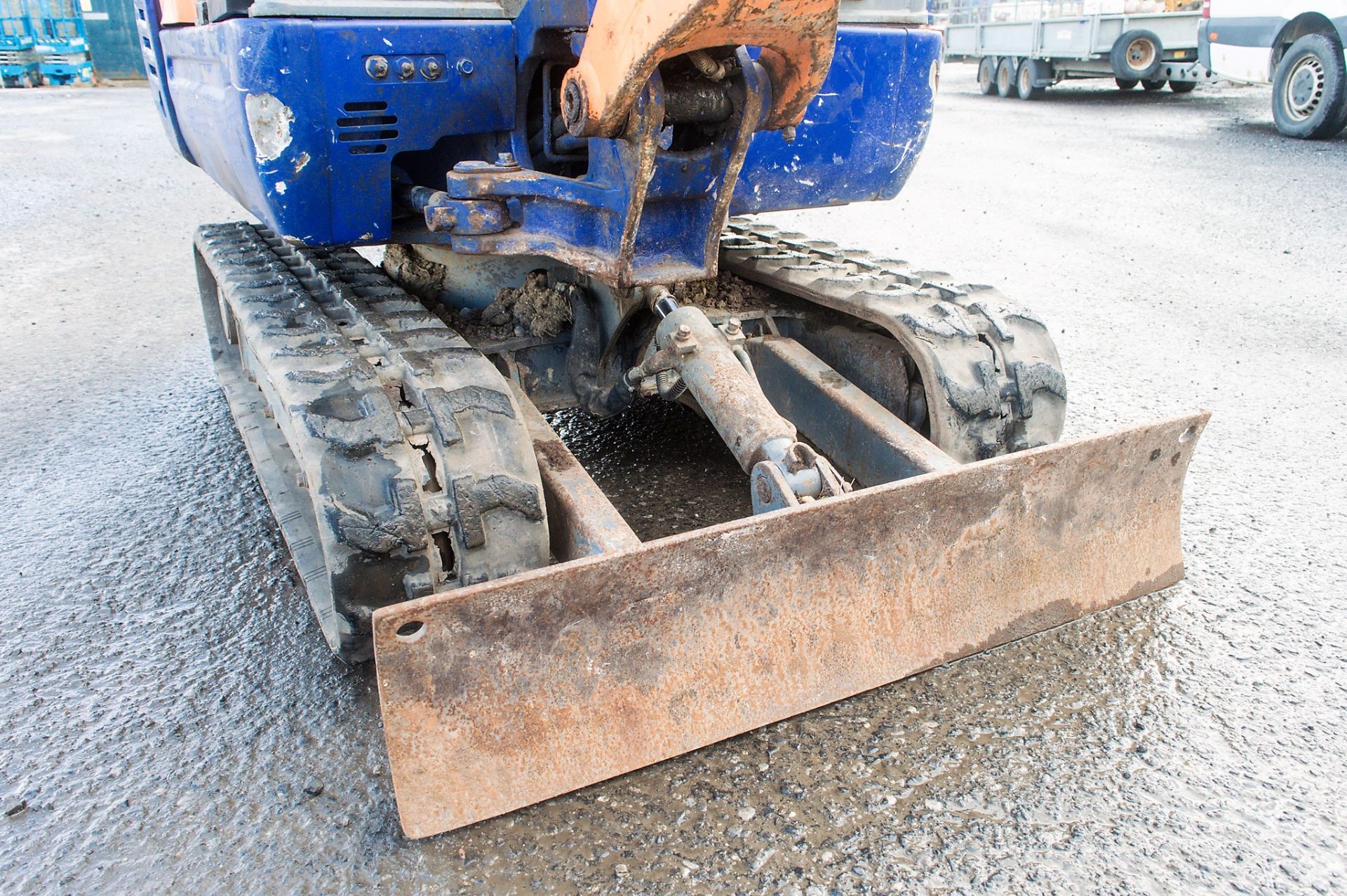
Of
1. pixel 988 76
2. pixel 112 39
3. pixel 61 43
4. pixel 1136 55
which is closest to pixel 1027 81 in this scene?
pixel 988 76

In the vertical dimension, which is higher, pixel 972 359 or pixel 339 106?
pixel 339 106

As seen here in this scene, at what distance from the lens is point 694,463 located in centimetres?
359

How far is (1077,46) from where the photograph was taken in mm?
14586

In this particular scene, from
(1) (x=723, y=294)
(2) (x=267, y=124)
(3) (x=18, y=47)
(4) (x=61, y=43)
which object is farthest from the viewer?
(4) (x=61, y=43)

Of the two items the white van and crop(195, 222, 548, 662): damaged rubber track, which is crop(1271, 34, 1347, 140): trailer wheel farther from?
crop(195, 222, 548, 662): damaged rubber track

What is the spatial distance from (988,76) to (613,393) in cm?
1640

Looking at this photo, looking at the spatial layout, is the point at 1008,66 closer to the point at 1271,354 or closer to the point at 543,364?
the point at 1271,354

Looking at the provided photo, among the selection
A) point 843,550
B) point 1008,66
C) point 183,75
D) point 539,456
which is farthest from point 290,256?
point 1008,66

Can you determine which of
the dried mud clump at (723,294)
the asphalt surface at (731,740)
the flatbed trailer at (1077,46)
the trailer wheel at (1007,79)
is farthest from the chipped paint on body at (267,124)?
the trailer wheel at (1007,79)

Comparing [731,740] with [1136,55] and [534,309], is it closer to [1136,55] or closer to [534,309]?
[534,309]

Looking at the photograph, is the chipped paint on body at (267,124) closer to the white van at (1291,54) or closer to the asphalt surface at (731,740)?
the asphalt surface at (731,740)

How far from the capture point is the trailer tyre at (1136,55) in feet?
46.2

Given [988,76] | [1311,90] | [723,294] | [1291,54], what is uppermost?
[1291,54]

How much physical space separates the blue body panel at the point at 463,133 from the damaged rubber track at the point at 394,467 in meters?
0.36
